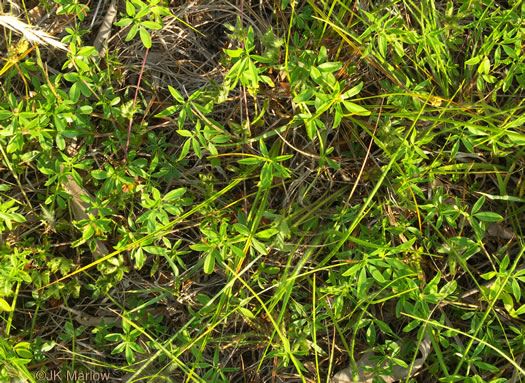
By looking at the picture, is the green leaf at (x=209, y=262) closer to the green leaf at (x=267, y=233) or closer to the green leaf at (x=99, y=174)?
the green leaf at (x=267, y=233)

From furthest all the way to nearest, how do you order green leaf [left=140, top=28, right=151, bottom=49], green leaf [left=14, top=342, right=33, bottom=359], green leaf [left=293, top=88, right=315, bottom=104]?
green leaf [left=14, top=342, right=33, bottom=359] → green leaf [left=140, top=28, right=151, bottom=49] → green leaf [left=293, top=88, right=315, bottom=104]

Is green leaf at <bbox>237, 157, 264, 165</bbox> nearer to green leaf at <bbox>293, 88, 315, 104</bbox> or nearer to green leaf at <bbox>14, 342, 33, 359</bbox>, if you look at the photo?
green leaf at <bbox>293, 88, 315, 104</bbox>

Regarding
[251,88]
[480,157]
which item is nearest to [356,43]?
[251,88]

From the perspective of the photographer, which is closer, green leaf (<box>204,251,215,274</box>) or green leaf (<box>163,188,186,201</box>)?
green leaf (<box>204,251,215,274</box>)

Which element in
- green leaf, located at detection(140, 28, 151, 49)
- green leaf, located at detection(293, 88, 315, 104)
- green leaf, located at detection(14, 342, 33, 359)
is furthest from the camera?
green leaf, located at detection(14, 342, 33, 359)

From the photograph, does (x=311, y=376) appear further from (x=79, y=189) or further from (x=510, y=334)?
(x=79, y=189)

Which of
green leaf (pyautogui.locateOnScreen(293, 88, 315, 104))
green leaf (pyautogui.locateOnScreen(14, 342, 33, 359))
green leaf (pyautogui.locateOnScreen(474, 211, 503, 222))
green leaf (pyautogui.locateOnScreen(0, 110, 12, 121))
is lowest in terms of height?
green leaf (pyautogui.locateOnScreen(14, 342, 33, 359))

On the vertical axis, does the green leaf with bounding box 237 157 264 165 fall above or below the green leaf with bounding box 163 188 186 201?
above

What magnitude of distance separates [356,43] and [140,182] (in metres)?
1.49

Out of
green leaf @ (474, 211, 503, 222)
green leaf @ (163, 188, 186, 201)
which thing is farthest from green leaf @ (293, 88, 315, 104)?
green leaf @ (474, 211, 503, 222)

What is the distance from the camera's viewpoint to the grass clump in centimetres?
253

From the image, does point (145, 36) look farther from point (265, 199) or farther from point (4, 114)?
point (265, 199)

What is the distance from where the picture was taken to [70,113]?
257 cm

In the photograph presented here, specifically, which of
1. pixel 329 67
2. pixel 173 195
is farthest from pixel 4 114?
pixel 329 67
